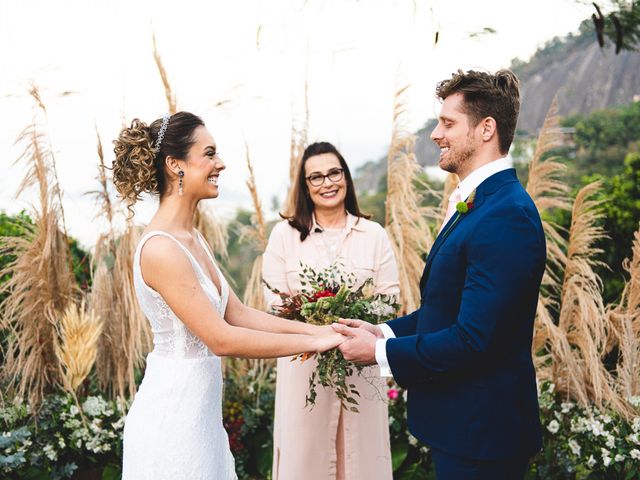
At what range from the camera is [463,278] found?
242 centimetres

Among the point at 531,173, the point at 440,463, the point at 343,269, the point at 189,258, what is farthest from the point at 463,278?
the point at 531,173

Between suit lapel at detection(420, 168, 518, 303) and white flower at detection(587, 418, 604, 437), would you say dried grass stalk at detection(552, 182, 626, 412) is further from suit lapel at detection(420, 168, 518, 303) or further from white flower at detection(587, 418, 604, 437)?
suit lapel at detection(420, 168, 518, 303)

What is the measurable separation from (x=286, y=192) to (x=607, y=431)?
2911 millimetres

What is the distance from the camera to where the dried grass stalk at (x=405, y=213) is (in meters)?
5.03

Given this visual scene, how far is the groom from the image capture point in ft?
7.41

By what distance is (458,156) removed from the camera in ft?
8.50

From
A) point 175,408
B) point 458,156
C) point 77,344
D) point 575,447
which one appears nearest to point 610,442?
point 575,447

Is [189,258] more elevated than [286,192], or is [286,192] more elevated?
[286,192]

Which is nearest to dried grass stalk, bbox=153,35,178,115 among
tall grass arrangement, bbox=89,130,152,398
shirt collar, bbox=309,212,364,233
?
tall grass arrangement, bbox=89,130,152,398

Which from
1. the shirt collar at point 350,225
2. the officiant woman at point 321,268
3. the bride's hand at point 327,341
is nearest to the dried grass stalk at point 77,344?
the officiant woman at point 321,268

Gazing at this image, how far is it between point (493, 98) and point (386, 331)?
3.86 ft

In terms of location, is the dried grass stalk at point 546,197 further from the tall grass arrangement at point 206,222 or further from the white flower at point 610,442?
the tall grass arrangement at point 206,222

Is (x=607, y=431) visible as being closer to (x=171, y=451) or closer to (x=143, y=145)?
(x=171, y=451)

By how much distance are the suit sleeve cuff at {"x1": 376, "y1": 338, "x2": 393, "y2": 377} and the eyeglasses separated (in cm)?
178
